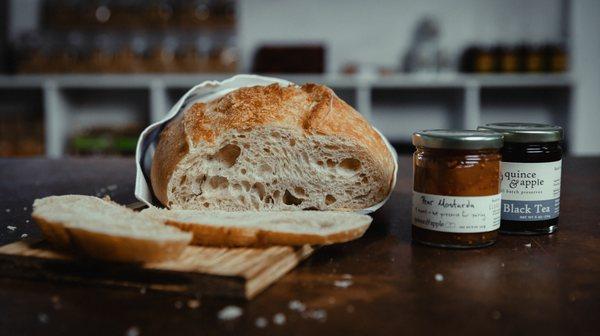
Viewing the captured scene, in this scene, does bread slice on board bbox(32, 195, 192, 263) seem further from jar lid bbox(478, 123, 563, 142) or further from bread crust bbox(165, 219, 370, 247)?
jar lid bbox(478, 123, 563, 142)

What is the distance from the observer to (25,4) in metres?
4.61

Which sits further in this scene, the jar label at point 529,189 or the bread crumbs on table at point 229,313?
the jar label at point 529,189

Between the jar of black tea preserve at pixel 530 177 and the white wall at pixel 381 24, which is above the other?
the white wall at pixel 381 24

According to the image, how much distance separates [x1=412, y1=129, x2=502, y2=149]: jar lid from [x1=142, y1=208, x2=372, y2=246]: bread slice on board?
0.48 feet

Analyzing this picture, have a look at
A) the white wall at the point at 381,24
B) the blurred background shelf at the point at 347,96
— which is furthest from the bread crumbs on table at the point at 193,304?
the white wall at the point at 381,24

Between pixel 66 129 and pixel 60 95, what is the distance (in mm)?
251

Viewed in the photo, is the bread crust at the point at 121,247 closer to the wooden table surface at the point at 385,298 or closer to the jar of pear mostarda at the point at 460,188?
the wooden table surface at the point at 385,298

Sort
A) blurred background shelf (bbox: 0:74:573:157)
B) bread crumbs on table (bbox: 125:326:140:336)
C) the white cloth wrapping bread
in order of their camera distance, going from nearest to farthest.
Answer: bread crumbs on table (bbox: 125:326:140:336) < the white cloth wrapping bread < blurred background shelf (bbox: 0:74:573:157)

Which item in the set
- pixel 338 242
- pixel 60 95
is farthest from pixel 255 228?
pixel 60 95

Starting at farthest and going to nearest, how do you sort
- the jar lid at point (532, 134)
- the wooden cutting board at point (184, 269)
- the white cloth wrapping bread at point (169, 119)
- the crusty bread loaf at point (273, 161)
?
the white cloth wrapping bread at point (169, 119) → the crusty bread loaf at point (273, 161) → the jar lid at point (532, 134) → the wooden cutting board at point (184, 269)

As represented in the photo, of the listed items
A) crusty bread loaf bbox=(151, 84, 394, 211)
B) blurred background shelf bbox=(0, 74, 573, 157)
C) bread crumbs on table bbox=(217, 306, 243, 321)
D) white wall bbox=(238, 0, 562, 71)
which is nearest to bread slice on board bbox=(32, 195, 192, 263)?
bread crumbs on table bbox=(217, 306, 243, 321)

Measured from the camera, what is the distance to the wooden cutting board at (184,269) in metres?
0.74

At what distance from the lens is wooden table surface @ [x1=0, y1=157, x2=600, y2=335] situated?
0.64 m

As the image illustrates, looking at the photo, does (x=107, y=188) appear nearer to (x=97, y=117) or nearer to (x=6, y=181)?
(x=6, y=181)
